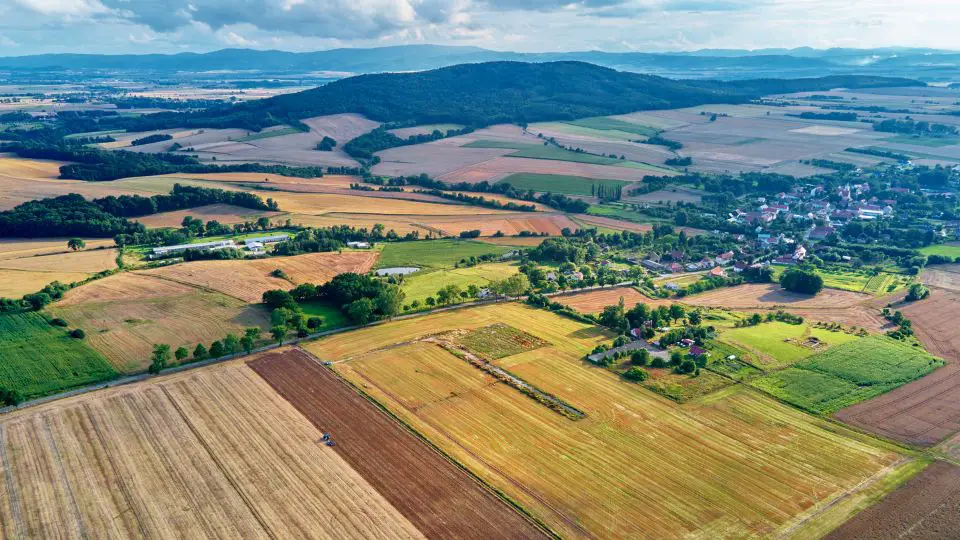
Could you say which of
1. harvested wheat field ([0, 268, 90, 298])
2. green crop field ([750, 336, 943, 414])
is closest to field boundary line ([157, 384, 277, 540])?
harvested wheat field ([0, 268, 90, 298])

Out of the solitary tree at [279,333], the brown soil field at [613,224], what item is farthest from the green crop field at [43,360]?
the brown soil field at [613,224]

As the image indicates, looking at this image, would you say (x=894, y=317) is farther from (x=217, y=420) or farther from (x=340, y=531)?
(x=217, y=420)

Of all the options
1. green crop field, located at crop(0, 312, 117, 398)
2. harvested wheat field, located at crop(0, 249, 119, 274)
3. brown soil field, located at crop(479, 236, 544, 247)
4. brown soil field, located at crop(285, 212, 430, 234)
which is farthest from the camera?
brown soil field, located at crop(285, 212, 430, 234)

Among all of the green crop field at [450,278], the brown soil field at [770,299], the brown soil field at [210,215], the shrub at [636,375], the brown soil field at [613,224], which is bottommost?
the brown soil field at [613,224]

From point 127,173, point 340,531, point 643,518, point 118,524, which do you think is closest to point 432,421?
point 340,531

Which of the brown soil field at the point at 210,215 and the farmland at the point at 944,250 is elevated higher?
the brown soil field at the point at 210,215

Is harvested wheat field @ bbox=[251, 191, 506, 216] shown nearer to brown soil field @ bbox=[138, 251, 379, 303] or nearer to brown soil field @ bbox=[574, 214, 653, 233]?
brown soil field @ bbox=[574, 214, 653, 233]

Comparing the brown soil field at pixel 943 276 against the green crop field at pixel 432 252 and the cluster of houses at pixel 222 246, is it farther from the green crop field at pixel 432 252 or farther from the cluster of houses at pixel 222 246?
the cluster of houses at pixel 222 246
